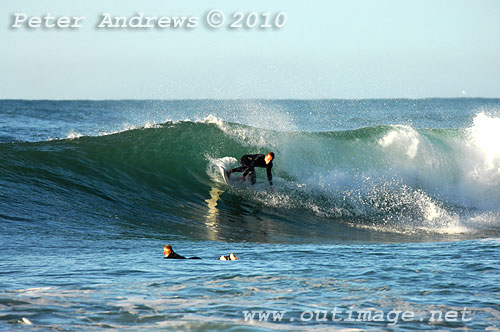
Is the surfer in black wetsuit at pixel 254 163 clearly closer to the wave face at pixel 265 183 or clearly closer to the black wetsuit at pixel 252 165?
the black wetsuit at pixel 252 165

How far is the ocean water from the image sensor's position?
5.93 metres

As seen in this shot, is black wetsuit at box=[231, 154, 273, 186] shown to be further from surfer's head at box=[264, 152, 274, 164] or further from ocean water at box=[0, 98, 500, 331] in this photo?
ocean water at box=[0, 98, 500, 331]

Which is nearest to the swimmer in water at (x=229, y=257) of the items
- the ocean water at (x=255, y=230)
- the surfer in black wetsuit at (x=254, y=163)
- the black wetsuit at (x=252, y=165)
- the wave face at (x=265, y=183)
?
the ocean water at (x=255, y=230)

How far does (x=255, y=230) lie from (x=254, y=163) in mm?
2807

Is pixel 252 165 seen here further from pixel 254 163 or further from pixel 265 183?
pixel 265 183

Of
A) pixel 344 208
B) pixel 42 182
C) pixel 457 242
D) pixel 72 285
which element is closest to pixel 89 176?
pixel 42 182

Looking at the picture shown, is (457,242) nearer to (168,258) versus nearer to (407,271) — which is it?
(407,271)

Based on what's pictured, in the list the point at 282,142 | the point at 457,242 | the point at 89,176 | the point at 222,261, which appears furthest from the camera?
the point at 282,142

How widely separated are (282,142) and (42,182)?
7.63 m

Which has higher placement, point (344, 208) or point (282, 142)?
point (282, 142)

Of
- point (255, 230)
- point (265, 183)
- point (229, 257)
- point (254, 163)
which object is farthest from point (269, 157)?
point (229, 257)

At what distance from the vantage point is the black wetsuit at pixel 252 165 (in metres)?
13.9

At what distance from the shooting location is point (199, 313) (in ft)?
19.0

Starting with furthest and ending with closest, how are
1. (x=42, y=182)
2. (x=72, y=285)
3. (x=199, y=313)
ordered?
(x=42, y=182)
(x=72, y=285)
(x=199, y=313)
